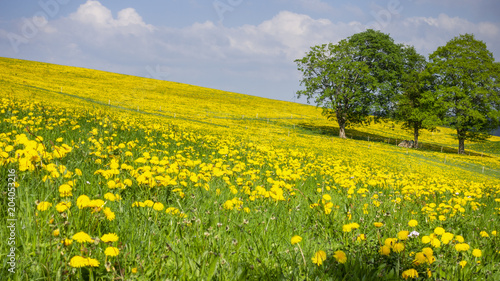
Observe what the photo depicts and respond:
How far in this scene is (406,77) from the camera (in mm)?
38625

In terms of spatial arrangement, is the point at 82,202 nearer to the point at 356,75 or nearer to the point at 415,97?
the point at 356,75

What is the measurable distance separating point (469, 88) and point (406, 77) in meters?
7.22

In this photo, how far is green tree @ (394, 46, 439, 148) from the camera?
36375 millimetres

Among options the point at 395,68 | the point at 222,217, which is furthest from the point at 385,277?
the point at 395,68

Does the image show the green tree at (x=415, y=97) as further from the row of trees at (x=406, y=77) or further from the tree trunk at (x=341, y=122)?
the tree trunk at (x=341, y=122)

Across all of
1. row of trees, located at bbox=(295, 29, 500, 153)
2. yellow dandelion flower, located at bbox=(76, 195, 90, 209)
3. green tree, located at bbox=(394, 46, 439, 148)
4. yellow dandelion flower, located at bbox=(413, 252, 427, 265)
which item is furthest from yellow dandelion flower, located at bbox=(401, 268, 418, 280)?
green tree, located at bbox=(394, 46, 439, 148)

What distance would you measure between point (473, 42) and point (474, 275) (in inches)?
1768

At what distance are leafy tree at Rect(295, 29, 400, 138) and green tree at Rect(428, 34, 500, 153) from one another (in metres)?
6.31

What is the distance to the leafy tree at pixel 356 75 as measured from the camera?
116 feet

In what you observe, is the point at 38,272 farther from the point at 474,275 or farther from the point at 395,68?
the point at 395,68

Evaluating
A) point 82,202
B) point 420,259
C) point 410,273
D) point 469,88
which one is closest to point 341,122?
point 469,88

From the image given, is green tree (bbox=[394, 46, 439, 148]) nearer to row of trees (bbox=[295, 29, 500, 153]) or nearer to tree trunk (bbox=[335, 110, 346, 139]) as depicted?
row of trees (bbox=[295, 29, 500, 153])

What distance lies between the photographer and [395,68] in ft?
125

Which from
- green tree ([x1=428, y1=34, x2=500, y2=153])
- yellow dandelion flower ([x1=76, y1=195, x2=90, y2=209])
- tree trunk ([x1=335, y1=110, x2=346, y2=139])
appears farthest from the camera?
tree trunk ([x1=335, y1=110, x2=346, y2=139])
